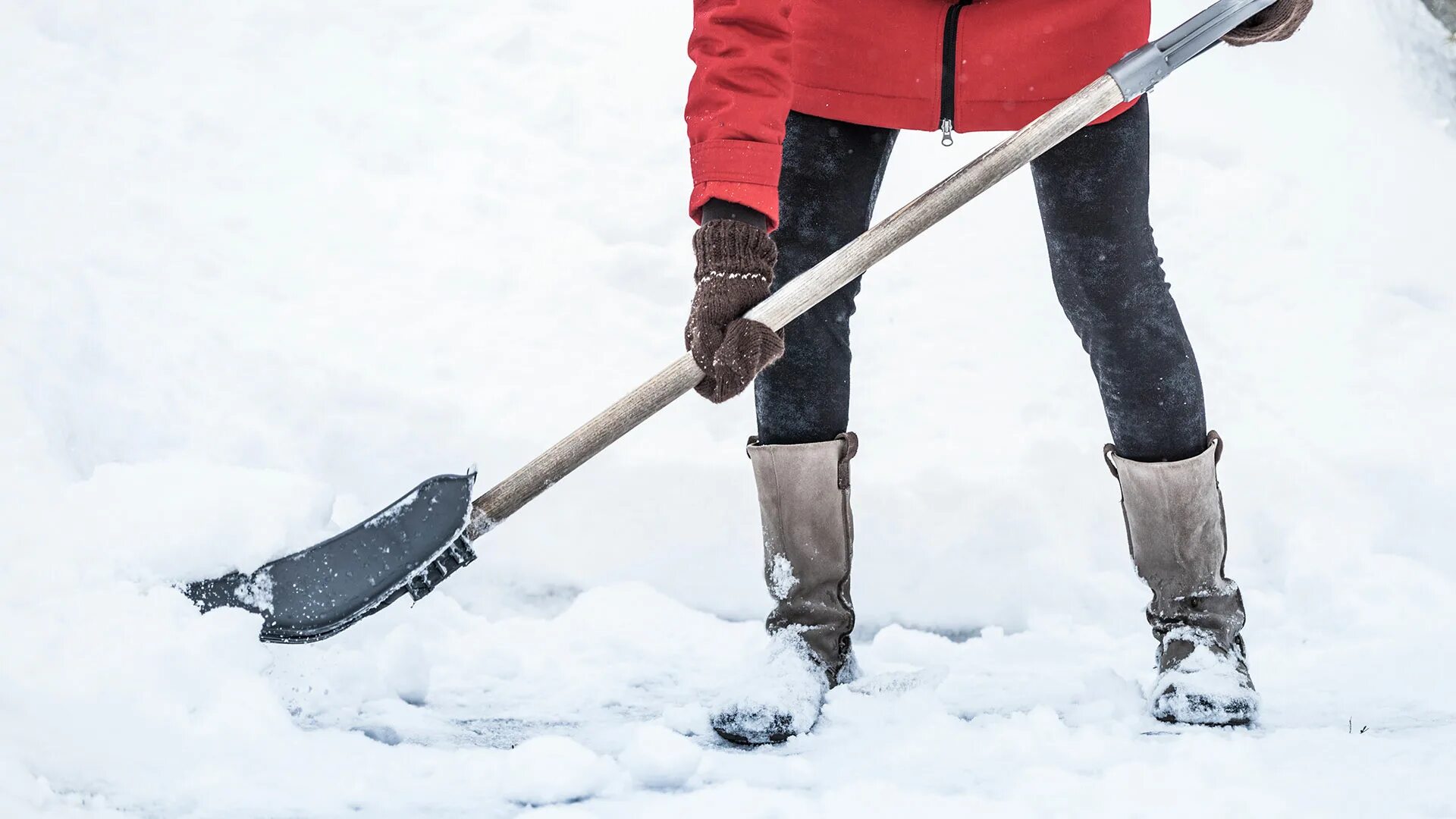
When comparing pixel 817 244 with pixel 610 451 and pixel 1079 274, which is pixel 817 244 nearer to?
pixel 1079 274

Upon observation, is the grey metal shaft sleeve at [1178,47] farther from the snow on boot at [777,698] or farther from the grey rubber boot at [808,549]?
the snow on boot at [777,698]

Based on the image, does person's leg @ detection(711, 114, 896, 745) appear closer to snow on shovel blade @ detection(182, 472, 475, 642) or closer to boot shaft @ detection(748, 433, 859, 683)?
boot shaft @ detection(748, 433, 859, 683)

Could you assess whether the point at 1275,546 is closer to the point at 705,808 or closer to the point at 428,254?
the point at 705,808

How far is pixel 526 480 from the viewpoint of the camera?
5.76 ft

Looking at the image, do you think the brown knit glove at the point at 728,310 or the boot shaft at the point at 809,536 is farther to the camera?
the boot shaft at the point at 809,536

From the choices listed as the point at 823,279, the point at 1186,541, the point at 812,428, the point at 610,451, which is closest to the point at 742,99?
the point at 823,279

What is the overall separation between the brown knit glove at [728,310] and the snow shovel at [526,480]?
32 millimetres

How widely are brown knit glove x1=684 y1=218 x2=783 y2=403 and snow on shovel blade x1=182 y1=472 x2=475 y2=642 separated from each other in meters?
0.43

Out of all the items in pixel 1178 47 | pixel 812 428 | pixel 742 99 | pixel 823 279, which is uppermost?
pixel 1178 47

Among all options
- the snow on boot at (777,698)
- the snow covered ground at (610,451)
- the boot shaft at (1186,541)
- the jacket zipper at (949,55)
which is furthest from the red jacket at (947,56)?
the snow covered ground at (610,451)

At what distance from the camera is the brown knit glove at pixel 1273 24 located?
73.1 inches

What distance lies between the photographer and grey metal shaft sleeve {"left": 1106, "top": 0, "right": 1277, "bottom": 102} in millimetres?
1729

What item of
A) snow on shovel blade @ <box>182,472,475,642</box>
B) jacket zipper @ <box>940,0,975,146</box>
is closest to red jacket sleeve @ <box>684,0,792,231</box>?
jacket zipper @ <box>940,0,975,146</box>

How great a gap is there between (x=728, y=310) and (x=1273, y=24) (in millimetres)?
1071
